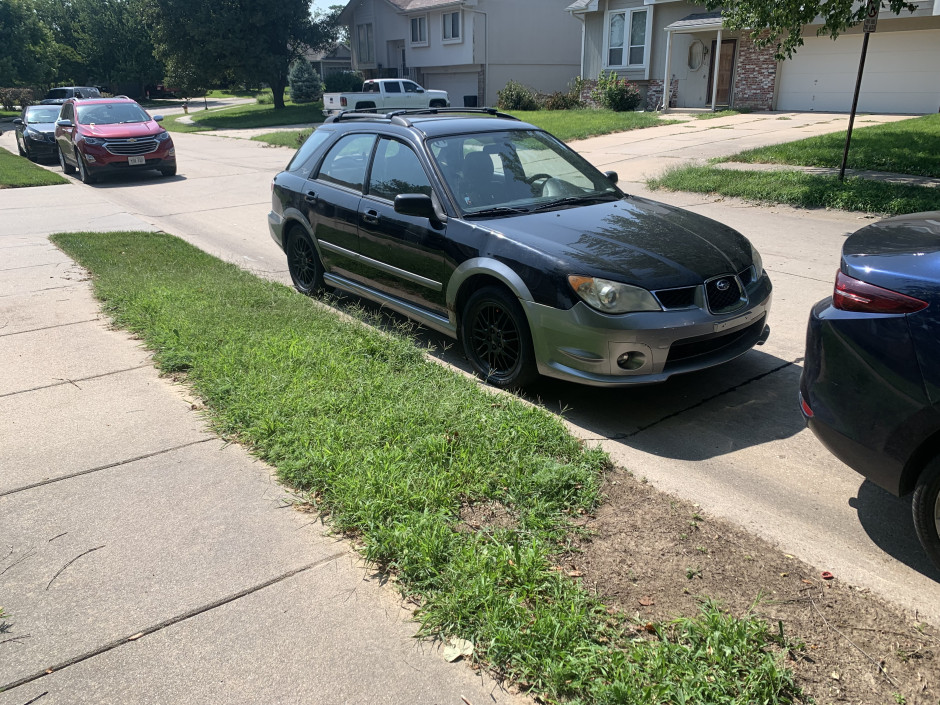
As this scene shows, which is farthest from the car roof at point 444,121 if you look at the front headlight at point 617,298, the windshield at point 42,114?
the windshield at point 42,114

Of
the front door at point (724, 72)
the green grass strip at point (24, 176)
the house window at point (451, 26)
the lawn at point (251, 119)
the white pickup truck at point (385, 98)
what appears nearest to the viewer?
the green grass strip at point (24, 176)

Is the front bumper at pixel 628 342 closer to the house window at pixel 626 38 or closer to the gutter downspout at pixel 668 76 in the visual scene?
the gutter downspout at pixel 668 76

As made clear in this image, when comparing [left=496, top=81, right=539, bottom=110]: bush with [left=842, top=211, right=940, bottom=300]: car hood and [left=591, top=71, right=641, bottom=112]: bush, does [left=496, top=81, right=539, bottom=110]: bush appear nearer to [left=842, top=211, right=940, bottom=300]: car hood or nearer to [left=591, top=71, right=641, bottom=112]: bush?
[left=591, top=71, right=641, bottom=112]: bush

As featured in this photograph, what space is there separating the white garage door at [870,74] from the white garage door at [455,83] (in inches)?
679

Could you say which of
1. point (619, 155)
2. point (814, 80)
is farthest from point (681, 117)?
point (619, 155)

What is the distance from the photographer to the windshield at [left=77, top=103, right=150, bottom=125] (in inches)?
674

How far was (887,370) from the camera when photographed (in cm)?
310

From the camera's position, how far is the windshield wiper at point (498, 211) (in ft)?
17.8

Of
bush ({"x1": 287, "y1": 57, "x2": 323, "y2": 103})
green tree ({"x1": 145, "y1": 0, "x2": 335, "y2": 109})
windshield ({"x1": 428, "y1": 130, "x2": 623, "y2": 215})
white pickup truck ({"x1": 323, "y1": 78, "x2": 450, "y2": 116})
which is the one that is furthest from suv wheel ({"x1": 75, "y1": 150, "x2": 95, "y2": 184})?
bush ({"x1": 287, "y1": 57, "x2": 323, "y2": 103})

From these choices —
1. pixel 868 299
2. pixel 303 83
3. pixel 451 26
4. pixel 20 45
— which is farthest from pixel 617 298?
pixel 20 45

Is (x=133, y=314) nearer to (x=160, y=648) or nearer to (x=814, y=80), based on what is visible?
(x=160, y=648)

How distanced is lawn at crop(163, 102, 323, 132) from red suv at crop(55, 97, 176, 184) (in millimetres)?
15651

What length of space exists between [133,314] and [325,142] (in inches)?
91.4

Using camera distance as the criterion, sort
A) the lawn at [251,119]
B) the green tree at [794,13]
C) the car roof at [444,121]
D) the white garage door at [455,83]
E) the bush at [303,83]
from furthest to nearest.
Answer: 1. the bush at [303,83]
2. the white garage door at [455,83]
3. the lawn at [251,119]
4. the green tree at [794,13]
5. the car roof at [444,121]
